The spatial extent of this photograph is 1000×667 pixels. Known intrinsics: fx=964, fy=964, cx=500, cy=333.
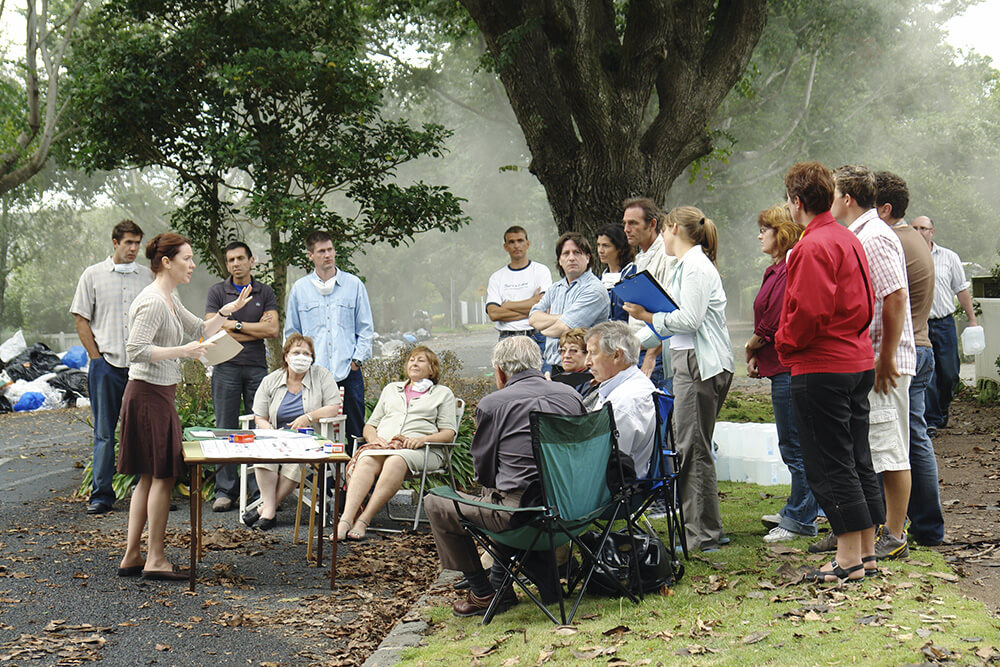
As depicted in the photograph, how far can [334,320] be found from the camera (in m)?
7.89

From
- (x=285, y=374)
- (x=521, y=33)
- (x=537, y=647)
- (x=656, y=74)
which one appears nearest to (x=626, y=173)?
(x=656, y=74)

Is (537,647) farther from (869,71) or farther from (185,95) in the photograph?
(869,71)

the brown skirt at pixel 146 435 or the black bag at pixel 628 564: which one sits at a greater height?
the brown skirt at pixel 146 435

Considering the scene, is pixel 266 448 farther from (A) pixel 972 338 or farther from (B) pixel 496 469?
(A) pixel 972 338

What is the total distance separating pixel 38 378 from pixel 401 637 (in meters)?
15.4

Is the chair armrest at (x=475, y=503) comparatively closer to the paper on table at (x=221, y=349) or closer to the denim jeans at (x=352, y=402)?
the paper on table at (x=221, y=349)

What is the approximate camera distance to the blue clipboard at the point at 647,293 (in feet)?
17.7

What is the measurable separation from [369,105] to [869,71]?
26.3 metres

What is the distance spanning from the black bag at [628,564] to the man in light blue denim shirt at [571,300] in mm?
2131

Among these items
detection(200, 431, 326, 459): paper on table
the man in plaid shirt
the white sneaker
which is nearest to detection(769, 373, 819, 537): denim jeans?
the white sneaker

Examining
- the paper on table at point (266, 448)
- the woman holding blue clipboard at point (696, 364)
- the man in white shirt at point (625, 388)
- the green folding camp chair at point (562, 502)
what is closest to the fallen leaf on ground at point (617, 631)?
the green folding camp chair at point (562, 502)

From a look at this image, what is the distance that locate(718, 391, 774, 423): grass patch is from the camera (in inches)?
455

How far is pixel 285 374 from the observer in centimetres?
742

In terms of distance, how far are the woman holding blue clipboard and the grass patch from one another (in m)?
4.98
